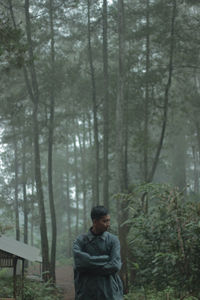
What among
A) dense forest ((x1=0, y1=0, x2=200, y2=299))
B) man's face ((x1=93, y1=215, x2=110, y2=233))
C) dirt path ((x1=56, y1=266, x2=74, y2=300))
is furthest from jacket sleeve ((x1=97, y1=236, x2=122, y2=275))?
dirt path ((x1=56, y1=266, x2=74, y2=300))

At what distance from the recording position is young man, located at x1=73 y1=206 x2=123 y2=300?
12.1ft

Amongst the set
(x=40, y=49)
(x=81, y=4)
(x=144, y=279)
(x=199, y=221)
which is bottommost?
(x=144, y=279)

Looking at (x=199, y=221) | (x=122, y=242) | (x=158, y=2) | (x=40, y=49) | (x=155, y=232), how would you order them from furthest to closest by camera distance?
(x=40, y=49), (x=158, y=2), (x=122, y=242), (x=155, y=232), (x=199, y=221)

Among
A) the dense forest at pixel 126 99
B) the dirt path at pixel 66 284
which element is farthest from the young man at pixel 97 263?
the dirt path at pixel 66 284

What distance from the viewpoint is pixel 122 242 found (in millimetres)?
12273

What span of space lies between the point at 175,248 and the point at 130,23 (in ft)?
48.4

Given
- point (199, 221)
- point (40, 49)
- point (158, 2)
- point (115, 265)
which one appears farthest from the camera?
point (40, 49)

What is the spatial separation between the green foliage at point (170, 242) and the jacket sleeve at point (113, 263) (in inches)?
127

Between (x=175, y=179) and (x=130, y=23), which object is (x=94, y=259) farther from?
(x=175, y=179)

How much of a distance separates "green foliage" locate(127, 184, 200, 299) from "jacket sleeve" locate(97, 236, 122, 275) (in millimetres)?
3222

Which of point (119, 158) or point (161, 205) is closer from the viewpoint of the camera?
point (161, 205)

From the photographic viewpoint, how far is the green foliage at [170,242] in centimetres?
729

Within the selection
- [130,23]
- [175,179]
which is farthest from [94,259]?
[175,179]

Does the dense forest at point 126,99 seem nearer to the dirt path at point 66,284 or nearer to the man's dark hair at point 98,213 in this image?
the dirt path at point 66,284
